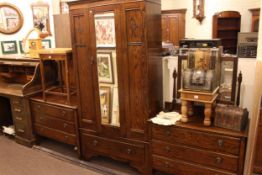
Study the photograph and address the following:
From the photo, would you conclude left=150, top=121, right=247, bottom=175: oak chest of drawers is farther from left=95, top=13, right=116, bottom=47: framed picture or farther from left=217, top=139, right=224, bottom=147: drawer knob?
left=95, top=13, right=116, bottom=47: framed picture

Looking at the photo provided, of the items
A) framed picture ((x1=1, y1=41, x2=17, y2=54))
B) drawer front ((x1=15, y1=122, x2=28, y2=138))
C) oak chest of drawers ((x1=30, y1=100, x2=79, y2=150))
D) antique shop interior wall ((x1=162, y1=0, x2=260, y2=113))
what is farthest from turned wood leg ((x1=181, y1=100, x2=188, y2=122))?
antique shop interior wall ((x1=162, y1=0, x2=260, y2=113))

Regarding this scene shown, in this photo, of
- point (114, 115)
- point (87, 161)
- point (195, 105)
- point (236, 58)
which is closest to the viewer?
point (236, 58)

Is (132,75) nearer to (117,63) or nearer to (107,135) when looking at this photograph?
(117,63)

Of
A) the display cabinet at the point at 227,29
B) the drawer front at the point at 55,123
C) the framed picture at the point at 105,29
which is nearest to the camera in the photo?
the framed picture at the point at 105,29

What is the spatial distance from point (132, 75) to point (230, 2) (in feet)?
15.8

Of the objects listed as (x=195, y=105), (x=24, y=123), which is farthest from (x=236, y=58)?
(x=24, y=123)

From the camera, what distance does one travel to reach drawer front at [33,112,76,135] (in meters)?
2.89

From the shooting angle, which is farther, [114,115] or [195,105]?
[114,115]

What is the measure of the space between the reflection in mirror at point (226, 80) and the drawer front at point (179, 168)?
678mm

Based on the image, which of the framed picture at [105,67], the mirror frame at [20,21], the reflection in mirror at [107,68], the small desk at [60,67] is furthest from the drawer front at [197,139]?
the mirror frame at [20,21]

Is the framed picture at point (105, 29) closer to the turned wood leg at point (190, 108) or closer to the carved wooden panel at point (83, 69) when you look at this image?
the carved wooden panel at point (83, 69)

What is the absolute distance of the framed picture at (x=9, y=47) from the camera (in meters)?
3.91

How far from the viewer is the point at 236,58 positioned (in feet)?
6.77

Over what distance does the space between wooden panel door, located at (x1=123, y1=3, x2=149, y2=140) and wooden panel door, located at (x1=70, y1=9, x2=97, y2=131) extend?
0.47m
